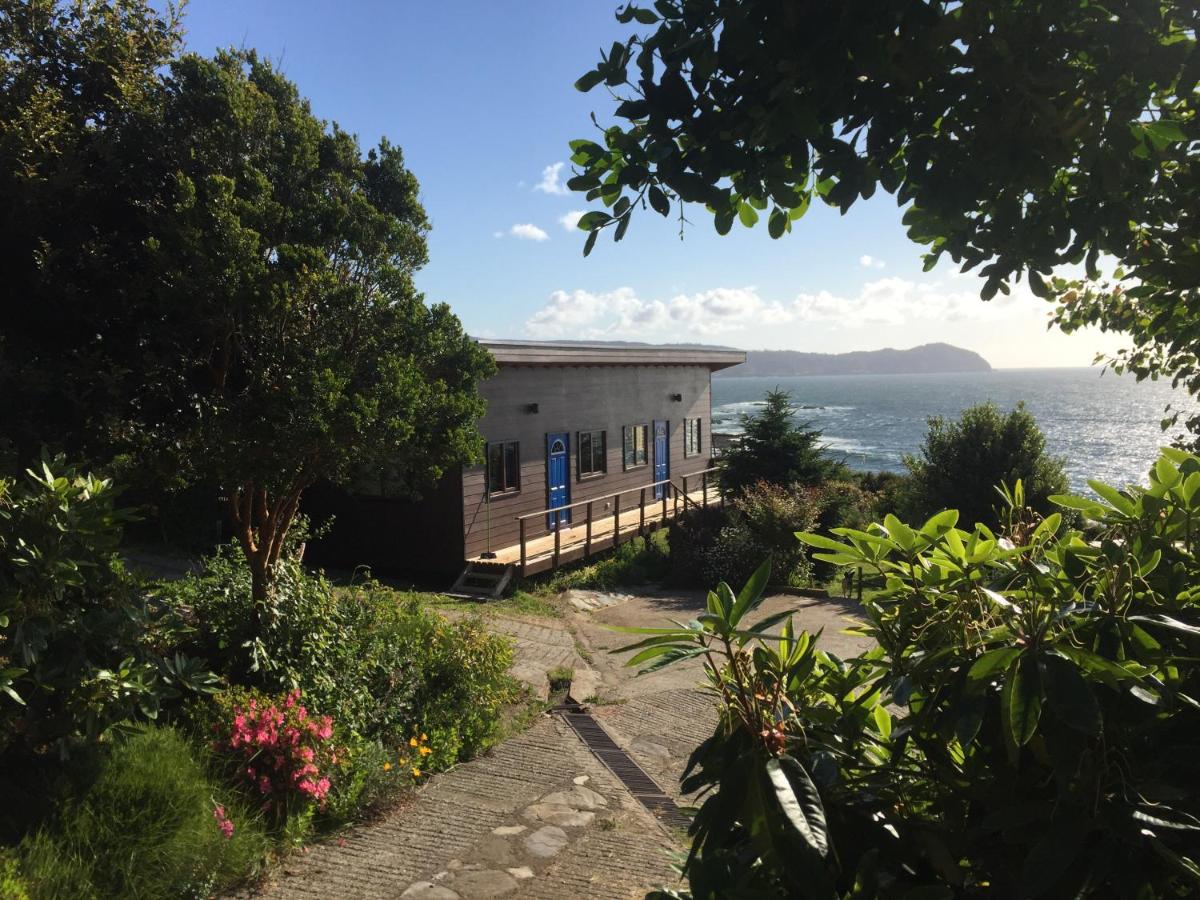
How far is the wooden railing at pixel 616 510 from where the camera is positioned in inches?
638

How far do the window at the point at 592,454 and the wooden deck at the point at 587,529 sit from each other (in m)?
0.84

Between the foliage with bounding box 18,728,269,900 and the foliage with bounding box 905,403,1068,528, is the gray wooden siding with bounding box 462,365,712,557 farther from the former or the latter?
the foliage with bounding box 18,728,269,900

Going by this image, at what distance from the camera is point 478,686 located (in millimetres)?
7363

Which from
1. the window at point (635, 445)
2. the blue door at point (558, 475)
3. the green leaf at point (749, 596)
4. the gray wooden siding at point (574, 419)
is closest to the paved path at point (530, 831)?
the green leaf at point (749, 596)

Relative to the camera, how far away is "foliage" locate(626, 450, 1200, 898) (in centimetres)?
128

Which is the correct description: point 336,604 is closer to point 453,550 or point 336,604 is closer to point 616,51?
point 616,51

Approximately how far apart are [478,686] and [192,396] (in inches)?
138

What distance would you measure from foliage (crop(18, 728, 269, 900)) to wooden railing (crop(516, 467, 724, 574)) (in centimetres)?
1049

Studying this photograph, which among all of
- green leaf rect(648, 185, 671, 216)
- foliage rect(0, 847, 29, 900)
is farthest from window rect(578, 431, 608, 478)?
green leaf rect(648, 185, 671, 216)

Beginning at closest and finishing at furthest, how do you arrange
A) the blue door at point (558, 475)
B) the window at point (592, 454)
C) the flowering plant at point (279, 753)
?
→ the flowering plant at point (279, 753)
the blue door at point (558, 475)
the window at point (592, 454)

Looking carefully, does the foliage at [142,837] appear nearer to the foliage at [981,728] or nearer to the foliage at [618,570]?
the foliage at [981,728]

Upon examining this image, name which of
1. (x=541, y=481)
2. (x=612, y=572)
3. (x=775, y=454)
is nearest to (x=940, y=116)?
(x=612, y=572)

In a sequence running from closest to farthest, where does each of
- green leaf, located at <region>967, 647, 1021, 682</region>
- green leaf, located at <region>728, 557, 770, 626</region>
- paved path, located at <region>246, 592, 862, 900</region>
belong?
green leaf, located at <region>967, 647, 1021, 682</region>
green leaf, located at <region>728, 557, 770, 626</region>
paved path, located at <region>246, 592, 862, 900</region>

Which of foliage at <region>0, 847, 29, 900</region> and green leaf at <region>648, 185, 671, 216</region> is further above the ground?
green leaf at <region>648, 185, 671, 216</region>
